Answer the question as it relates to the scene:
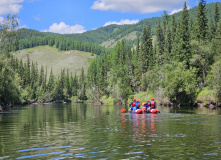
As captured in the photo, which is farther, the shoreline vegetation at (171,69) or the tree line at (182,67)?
the tree line at (182,67)

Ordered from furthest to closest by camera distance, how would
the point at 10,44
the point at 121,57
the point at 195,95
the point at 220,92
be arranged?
the point at 121,57 → the point at 195,95 → the point at 220,92 → the point at 10,44

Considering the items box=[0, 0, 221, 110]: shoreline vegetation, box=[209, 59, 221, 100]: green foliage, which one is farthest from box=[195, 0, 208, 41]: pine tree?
box=[209, 59, 221, 100]: green foliage

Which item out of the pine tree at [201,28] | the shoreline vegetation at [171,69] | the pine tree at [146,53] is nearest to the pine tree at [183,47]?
the shoreline vegetation at [171,69]

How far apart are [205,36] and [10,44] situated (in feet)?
171

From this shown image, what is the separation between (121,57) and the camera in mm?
109750

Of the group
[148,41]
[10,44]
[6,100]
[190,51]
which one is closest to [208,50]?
[190,51]

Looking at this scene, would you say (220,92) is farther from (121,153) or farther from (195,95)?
(121,153)

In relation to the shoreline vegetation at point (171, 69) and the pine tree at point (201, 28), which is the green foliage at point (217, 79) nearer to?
the shoreline vegetation at point (171, 69)

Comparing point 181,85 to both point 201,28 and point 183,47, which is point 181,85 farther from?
point 201,28

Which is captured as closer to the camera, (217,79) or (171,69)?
(217,79)

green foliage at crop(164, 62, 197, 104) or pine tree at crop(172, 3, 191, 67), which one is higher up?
pine tree at crop(172, 3, 191, 67)

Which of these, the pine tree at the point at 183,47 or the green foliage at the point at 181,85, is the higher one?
the pine tree at the point at 183,47

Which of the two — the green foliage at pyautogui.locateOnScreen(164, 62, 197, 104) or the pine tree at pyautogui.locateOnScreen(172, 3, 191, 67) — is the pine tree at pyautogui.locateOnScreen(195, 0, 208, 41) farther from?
the green foliage at pyautogui.locateOnScreen(164, 62, 197, 104)

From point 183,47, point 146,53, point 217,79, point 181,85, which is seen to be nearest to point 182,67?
point 181,85
